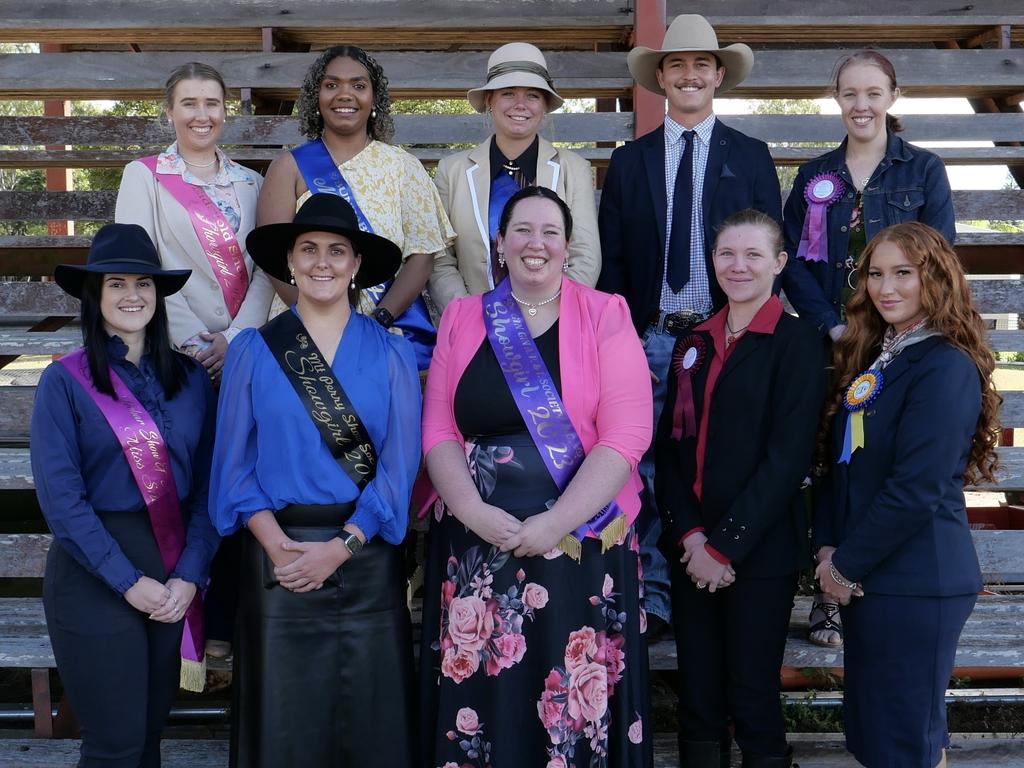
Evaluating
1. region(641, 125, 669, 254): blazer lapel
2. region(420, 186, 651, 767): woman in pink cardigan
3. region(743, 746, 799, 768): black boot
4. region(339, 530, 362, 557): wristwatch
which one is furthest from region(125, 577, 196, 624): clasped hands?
region(641, 125, 669, 254): blazer lapel

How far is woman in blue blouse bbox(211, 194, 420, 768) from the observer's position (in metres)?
2.62

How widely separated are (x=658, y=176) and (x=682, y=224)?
190 millimetres

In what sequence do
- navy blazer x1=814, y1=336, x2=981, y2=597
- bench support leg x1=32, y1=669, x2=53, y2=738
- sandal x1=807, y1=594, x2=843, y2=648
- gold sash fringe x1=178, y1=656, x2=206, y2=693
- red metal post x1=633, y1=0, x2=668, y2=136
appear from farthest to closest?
red metal post x1=633, y1=0, x2=668, y2=136 < bench support leg x1=32, y1=669, x2=53, y2=738 < sandal x1=807, y1=594, x2=843, y2=648 < gold sash fringe x1=178, y1=656, x2=206, y2=693 < navy blazer x1=814, y1=336, x2=981, y2=597

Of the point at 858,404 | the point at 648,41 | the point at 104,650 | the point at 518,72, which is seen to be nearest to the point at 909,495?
the point at 858,404

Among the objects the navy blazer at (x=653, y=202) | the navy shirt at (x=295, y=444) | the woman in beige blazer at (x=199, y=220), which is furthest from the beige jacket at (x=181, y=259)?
the navy blazer at (x=653, y=202)

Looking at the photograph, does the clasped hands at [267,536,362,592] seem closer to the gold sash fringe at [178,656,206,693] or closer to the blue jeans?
the gold sash fringe at [178,656,206,693]

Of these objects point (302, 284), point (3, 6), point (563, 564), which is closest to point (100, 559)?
point (302, 284)

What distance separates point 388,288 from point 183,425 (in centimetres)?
84

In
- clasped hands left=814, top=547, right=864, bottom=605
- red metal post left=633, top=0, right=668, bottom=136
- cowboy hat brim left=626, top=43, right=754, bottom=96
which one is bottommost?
clasped hands left=814, top=547, right=864, bottom=605

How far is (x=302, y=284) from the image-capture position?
2.75 metres

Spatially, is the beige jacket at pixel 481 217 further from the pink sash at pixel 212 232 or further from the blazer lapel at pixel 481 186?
the pink sash at pixel 212 232

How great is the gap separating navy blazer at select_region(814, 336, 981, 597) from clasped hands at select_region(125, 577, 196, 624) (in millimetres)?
1701

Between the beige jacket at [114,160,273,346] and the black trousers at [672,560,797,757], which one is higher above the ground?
the beige jacket at [114,160,273,346]

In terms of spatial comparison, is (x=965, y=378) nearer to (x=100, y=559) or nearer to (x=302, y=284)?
(x=302, y=284)
